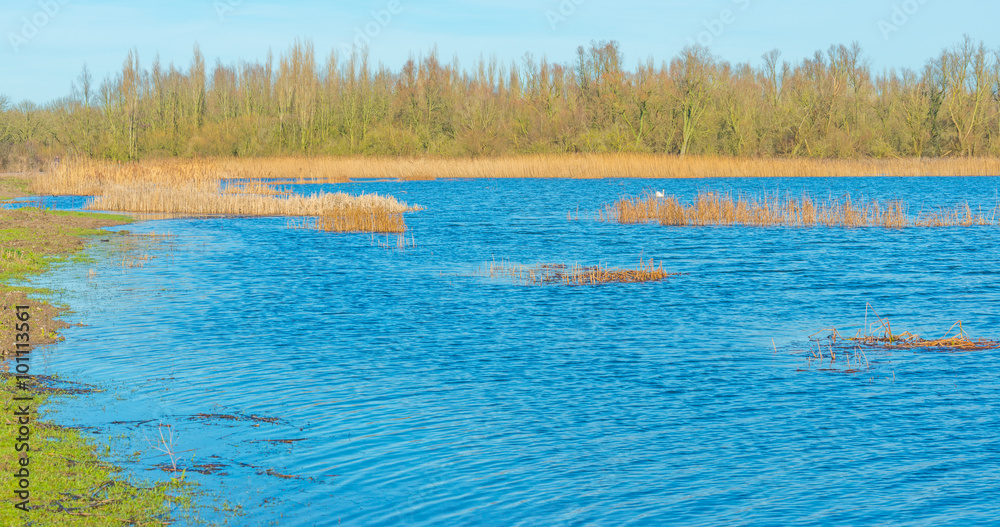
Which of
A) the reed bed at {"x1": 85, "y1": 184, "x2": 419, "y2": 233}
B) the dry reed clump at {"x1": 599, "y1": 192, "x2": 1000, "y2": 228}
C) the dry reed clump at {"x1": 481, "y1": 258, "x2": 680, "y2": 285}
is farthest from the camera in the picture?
the reed bed at {"x1": 85, "y1": 184, "x2": 419, "y2": 233}

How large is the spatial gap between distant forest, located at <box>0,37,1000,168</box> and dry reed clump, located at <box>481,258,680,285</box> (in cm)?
4919

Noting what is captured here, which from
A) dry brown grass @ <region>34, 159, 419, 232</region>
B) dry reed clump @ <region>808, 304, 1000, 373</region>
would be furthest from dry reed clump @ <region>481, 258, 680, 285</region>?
dry brown grass @ <region>34, 159, 419, 232</region>

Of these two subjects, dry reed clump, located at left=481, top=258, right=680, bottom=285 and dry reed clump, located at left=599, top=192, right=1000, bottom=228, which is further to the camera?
dry reed clump, located at left=599, top=192, right=1000, bottom=228

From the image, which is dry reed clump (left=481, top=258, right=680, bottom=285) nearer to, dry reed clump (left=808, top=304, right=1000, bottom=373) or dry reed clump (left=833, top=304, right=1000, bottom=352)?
dry reed clump (left=808, top=304, right=1000, bottom=373)

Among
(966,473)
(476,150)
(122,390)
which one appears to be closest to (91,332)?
(122,390)

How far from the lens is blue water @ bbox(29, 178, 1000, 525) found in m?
7.26

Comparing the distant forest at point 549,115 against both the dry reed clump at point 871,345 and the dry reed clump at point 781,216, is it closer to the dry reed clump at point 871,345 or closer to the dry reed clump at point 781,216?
the dry reed clump at point 781,216

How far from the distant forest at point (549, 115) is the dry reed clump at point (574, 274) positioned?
161ft

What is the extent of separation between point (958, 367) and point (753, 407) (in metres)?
3.87

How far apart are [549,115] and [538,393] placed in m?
67.3

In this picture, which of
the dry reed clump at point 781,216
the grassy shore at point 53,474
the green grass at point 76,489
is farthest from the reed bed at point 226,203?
the green grass at point 76,489

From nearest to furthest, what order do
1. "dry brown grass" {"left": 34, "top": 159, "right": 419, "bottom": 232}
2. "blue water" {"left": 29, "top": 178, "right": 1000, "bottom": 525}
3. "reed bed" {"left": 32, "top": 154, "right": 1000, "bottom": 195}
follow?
"blue water" {"left": 29, "top": 178, "right": 1000, "bottom": 525}
"dry brown grass" {"left": 34, "top": 159, "right": 419, "bottom": 232}
"reed bed" {"left": 32, "top": 154, "right": 1000, "bottom": 195}

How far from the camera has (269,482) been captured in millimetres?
7320

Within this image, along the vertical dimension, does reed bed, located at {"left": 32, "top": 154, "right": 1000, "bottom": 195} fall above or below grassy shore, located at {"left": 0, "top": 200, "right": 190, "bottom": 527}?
above
